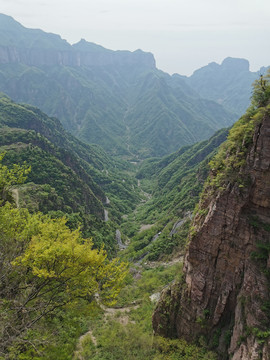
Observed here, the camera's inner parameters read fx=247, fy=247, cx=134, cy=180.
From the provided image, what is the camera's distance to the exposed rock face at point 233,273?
71.7 feet

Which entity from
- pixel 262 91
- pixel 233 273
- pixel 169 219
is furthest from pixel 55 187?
pixel 262 91

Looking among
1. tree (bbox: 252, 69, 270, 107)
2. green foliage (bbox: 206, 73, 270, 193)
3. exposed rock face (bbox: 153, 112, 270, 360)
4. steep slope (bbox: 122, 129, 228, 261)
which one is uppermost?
tree (bbox: 252, 69, 270, 107)

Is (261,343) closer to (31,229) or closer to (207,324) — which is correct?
(207,324)

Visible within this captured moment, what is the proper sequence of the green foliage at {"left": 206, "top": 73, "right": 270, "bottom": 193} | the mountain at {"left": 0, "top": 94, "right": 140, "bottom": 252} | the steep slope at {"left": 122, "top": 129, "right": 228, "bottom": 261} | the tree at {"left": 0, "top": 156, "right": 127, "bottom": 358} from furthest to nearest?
1. the mountain at {"left": 0, "top": 94, "right": 140, "bottom": 252}
2. the steep slope at {"left": 122, "top": 129, "right": 228, "bottom": 261}
3. the green foliage at {"left": 206, "top": 73, "right": 270, "bottom": 193}
4. the tree at {"left": 0, "top": 156, "right": 127, "bottom": 358}

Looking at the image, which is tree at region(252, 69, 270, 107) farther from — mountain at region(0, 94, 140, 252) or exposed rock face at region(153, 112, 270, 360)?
mountain at region(0, 94, 140, 252)

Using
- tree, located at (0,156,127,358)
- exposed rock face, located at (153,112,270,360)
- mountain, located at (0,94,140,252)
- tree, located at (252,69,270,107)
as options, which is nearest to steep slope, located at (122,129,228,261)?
mountain, located at (0,94,140,252)

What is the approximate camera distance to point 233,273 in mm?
25062

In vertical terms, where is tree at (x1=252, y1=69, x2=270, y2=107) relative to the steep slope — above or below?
above

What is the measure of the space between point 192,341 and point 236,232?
13.6 meters

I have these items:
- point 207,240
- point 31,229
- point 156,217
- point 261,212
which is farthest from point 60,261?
point 156,217

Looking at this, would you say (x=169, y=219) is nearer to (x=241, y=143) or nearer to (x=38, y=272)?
(x=241, y=143)

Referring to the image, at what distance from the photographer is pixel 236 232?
2477 centimetres

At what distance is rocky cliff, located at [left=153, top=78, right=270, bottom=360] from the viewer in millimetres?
22078

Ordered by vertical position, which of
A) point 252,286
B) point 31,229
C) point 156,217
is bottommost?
point 156,217
